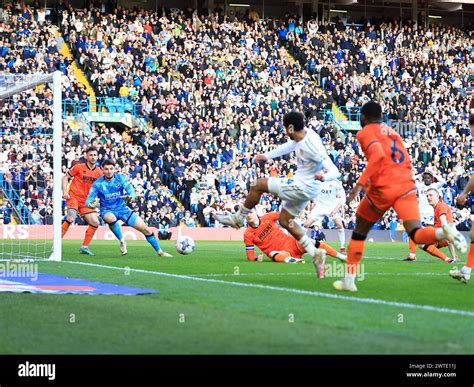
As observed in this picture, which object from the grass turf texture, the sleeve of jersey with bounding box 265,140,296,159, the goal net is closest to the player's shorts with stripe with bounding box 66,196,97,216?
the goal net

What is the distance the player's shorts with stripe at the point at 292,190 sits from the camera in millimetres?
13680

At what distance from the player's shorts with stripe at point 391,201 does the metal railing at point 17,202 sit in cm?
1629

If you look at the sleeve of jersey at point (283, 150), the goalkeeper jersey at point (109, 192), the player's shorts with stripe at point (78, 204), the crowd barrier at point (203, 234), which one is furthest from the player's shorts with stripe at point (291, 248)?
the crowd barrier at point (203, 234)

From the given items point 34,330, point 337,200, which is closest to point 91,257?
point 337,200

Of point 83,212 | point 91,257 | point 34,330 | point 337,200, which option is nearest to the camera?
point 34,330

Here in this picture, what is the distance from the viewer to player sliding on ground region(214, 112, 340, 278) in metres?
13.6

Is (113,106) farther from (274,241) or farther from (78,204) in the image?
(274,241)

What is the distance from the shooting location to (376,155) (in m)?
11.4

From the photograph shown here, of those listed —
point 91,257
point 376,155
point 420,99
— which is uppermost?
point 420,99

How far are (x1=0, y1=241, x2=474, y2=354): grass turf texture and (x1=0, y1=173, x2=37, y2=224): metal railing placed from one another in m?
12.9

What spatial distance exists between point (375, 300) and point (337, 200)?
14505 mm

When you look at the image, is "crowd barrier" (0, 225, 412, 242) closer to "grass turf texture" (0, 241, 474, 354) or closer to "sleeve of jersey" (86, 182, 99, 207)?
"sleeve of jersey" (86, 182, 99, 207)
